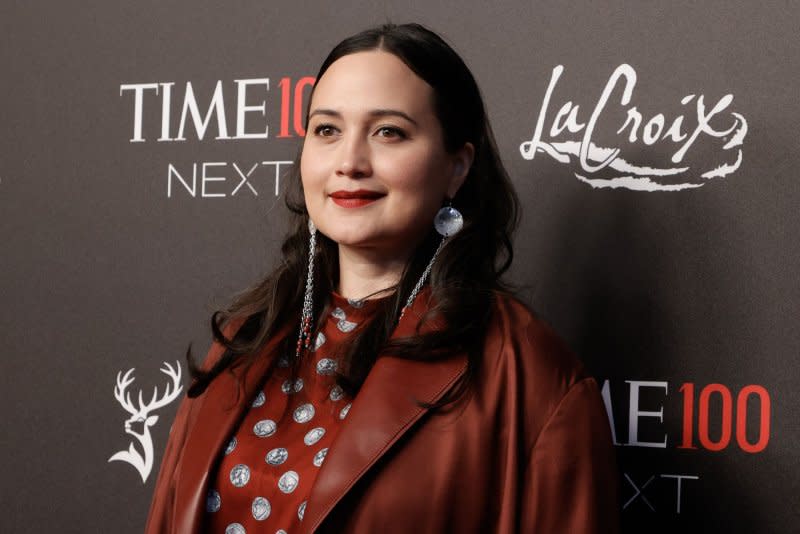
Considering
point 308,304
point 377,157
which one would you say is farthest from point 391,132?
point 308,304

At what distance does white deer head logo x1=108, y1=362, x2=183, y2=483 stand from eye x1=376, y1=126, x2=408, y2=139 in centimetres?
90

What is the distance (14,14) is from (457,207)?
4.28ft

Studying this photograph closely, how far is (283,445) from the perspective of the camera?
1.47 meters

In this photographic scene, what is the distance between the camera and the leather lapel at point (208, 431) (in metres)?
1.49

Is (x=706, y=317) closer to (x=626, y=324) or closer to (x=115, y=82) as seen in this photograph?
(x=626, y=324)

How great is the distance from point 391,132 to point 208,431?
0.52 metres

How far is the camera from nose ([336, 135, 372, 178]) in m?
1.50

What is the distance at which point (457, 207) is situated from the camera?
1611 millimetres

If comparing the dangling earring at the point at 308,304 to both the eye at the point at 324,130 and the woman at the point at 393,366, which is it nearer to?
the woman at the point at 393,366

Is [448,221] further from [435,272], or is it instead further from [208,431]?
[208,431]

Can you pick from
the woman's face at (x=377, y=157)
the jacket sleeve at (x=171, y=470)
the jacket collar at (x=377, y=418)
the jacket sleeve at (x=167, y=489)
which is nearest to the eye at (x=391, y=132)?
the woman's face at (x=377, y=157)

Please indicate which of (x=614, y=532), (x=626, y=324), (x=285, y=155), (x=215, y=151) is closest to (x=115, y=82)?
(x=215, y=151)

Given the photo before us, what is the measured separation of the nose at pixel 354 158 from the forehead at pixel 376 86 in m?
0.05

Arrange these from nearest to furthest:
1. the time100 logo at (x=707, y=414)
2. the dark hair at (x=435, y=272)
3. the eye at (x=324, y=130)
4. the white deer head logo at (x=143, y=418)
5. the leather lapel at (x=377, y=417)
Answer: the leather lapel at (x=377, y=417)
the dark hair at (x=435, y=272)
the eye at (x=324, y=130)
the time100 logo at (x=707, y=414)
the white deer head logo at (x=143, y=418)
